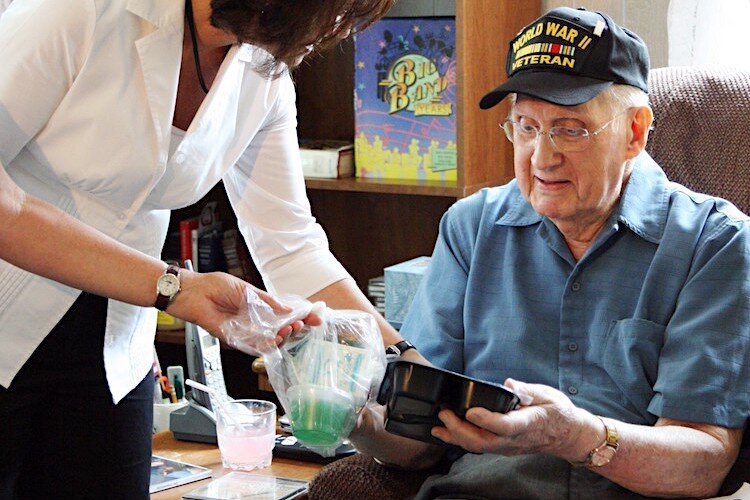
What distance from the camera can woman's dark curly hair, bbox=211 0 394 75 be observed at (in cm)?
142

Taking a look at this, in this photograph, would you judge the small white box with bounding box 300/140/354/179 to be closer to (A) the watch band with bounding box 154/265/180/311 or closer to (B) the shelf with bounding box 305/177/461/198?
(B) the shelf with bounding box 305/177/461/198

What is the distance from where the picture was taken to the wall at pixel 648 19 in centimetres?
242

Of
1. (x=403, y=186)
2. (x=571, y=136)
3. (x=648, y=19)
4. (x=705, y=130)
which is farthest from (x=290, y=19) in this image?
(x=648, y=19)

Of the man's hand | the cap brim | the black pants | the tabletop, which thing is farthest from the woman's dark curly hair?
the tabletop

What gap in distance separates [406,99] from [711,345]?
1190mm

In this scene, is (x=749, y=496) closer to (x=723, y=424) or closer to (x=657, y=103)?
(x=723, y=424)

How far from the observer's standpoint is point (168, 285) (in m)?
1.37

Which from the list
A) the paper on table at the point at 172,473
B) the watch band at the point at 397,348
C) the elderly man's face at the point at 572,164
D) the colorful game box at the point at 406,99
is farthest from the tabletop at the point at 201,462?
the colorful game box at the point at 406,99

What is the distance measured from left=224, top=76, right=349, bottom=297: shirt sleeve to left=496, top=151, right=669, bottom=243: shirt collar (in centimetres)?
32

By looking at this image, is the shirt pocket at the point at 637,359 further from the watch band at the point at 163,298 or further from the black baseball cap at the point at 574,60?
the watch band at the point at 163,298

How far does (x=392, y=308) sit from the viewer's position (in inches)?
96.5

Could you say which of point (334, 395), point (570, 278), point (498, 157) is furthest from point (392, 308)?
point (334, 395)

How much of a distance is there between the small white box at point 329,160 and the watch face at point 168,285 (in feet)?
4.40

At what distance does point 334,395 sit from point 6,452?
45cm
